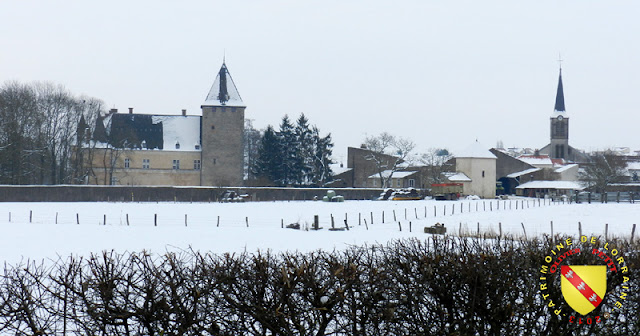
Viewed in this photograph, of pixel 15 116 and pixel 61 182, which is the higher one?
pixel 15 116

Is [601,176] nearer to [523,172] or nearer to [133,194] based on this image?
[523,172]

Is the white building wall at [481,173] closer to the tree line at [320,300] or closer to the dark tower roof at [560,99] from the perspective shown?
the dark tower roof at [560,99]

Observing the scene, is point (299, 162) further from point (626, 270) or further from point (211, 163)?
point (626, 270)

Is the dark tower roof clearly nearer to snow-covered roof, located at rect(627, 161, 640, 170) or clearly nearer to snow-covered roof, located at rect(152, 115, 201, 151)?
snow-covered roof, located at rect(627, 161, 640, 170)

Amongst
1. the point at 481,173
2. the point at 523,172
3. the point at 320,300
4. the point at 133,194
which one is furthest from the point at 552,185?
the point at 320,300

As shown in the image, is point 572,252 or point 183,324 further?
point 572,252

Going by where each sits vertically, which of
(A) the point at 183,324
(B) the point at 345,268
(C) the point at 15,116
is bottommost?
(A) the point at 183,324

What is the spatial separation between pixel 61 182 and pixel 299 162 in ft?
78.9

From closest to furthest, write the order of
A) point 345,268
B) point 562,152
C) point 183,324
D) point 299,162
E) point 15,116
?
point 183,324, point 345,268, point 15,116, point 299,162, point 562,152

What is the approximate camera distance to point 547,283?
11414 mm

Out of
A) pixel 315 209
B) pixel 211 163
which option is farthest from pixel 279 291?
pixel 211 163

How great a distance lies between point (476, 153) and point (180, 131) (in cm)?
3313

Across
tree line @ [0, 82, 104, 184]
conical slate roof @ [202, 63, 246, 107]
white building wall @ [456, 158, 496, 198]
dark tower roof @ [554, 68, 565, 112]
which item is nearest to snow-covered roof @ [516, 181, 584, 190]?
white building wall @ [456, 158, 496, 198]

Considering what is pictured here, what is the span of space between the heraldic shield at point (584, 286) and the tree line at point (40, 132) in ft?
199
